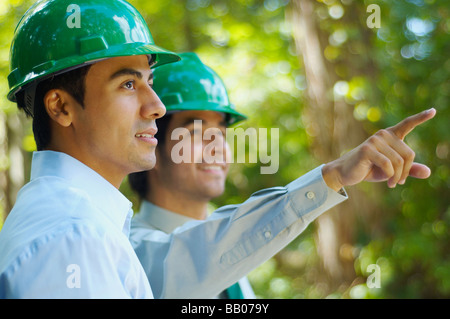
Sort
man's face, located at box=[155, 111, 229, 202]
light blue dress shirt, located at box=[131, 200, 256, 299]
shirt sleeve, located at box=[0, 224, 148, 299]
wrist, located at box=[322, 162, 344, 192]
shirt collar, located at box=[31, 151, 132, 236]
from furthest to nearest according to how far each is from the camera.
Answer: man's face, located at box=[155, 111, 229, 202] < light blue dress shirt, located at box=[131, 200, 256, 299] < wrist, located at box=[322, 162, 344, 192] < shirt collar, located at box=[31, 151, 132, 236] < shirt sleeve, located at box=[0, 224, 148, 299]

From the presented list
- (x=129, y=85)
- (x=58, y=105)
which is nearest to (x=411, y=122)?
(x=129, y=85)

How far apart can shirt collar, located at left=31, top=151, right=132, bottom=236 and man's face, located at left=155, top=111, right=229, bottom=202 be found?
125 cm

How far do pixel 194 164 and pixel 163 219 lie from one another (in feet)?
1.19

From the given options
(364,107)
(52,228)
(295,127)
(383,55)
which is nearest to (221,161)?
(52,228)

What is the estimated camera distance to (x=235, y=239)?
7.30 feet

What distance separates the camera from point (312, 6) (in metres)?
5.03

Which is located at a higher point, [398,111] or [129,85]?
[129,85]

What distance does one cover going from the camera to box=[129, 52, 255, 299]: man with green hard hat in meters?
3.00

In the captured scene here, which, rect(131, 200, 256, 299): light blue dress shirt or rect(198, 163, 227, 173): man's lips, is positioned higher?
rect(198, 163, 227, 173): man's lips

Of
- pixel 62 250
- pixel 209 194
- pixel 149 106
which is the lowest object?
pixel 209 194

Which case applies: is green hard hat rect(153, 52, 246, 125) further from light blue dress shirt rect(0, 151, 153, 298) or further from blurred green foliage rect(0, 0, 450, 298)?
blurred green foliage rect(0, 0, 450, 298)

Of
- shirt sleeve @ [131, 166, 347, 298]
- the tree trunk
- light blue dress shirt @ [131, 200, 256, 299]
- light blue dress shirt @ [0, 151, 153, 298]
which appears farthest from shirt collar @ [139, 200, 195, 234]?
the tree trunk

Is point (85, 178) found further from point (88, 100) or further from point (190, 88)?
point (190, 88)
